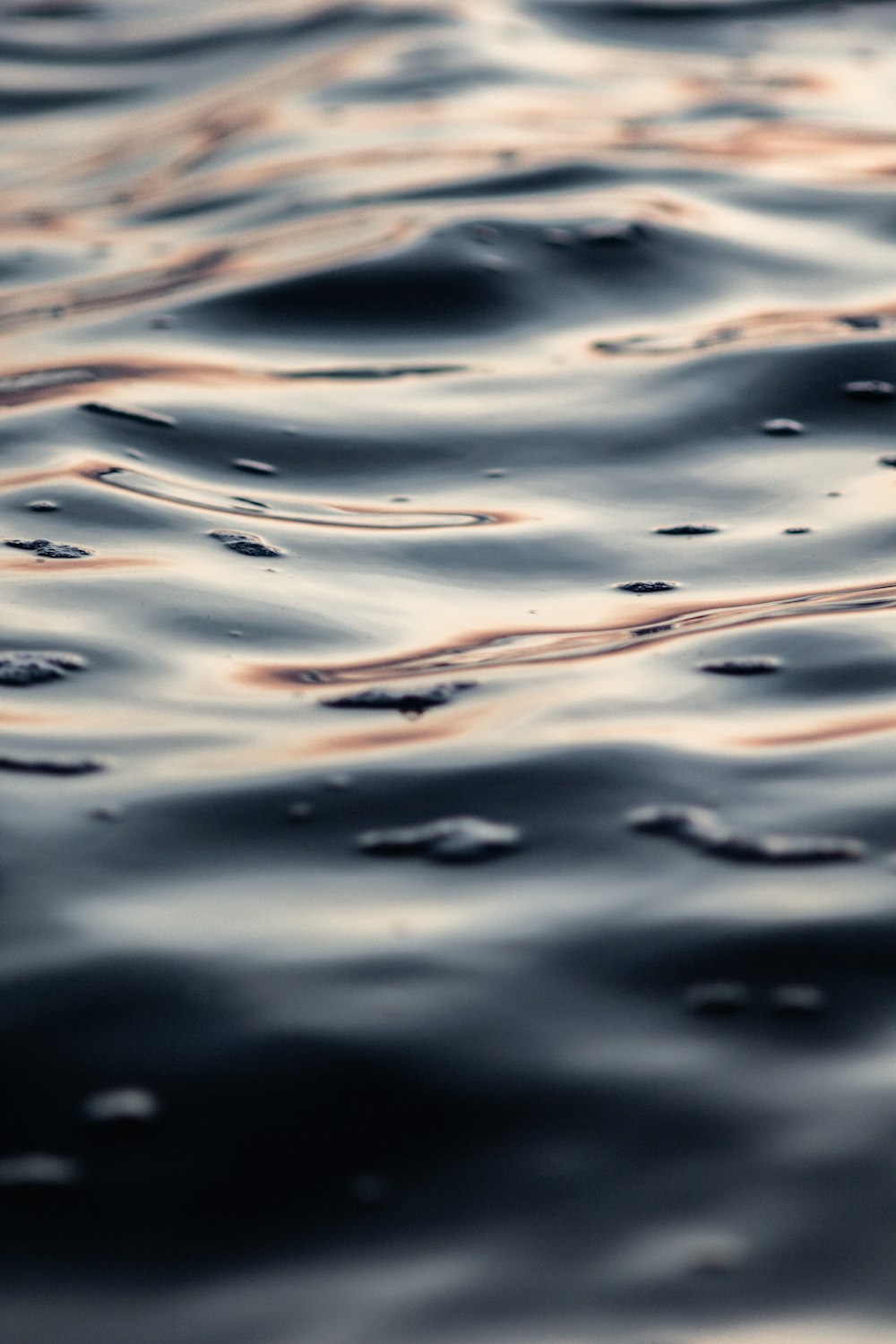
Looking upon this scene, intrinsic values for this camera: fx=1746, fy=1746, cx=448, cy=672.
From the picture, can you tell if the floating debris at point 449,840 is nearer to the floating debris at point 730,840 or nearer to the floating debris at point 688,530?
the floating debris at point 730,840

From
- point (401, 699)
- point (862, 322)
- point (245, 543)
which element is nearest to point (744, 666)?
point (401, 699)

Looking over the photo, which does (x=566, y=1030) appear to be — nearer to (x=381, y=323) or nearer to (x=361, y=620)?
(x=361, y=620)

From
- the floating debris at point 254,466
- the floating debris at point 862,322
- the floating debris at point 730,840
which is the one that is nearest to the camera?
the floating debris at point 730,840

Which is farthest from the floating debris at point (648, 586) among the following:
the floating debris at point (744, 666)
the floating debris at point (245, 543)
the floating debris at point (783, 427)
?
the floating debris at point (783, 427)

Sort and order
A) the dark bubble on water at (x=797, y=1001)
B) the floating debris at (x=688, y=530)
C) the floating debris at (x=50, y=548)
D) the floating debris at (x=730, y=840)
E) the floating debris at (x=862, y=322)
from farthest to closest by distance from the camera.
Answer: the floating debris at (x=862, y=322) < the floating debris at (x=688, y=530) < the floating debris at (x=50, y=548) < the floating debris at (x=730, y=840) < the dark bubble on water at (x=797, y=1001)

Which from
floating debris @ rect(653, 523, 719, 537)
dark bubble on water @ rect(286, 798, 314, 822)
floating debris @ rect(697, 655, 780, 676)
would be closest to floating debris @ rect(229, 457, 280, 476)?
floating debris @ rect(653, 523, 719, 537)

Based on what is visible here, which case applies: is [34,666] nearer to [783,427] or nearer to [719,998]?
[719,998]

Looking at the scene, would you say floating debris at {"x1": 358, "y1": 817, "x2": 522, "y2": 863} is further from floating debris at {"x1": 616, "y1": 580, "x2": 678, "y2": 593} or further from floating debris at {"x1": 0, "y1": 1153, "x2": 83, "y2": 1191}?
floating debris at {"x1": 616, "y1": 580, "x2": 678, "y2": 593}

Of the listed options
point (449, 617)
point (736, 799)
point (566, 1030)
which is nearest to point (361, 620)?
point (449, 617)

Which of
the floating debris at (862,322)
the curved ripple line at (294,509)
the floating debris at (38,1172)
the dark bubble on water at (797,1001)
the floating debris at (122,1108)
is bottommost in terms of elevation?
the floating debris at (38,1172)
